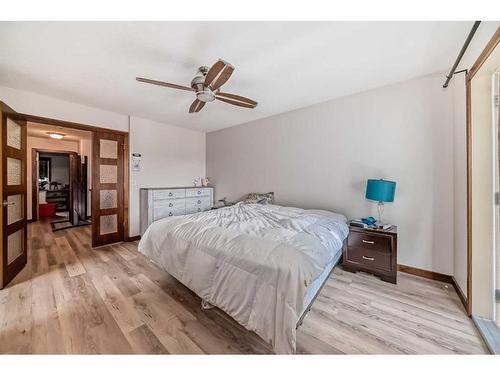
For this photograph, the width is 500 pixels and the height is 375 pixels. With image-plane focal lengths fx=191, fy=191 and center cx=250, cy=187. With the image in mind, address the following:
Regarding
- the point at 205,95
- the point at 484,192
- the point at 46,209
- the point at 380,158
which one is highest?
the point at 205,95

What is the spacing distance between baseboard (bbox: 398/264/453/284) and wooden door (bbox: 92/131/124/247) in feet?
15.2

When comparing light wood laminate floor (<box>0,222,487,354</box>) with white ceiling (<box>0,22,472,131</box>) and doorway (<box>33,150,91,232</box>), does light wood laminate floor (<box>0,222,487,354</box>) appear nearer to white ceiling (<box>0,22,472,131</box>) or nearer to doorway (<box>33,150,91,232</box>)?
white ceiling (<box>0,22,472,131</box>)

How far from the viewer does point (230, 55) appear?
187 centimetres

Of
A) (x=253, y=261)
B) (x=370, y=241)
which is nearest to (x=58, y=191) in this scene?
(x=253, y=261)

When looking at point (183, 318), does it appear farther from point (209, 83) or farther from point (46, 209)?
point (46, 209)

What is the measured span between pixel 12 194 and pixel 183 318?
2.60 meters

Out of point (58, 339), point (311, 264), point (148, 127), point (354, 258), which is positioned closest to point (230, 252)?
point (311, 264)

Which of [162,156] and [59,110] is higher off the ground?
[59,110]

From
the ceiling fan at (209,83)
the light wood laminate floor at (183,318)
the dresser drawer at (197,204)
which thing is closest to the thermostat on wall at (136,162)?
the dresser drawer at (197,204)

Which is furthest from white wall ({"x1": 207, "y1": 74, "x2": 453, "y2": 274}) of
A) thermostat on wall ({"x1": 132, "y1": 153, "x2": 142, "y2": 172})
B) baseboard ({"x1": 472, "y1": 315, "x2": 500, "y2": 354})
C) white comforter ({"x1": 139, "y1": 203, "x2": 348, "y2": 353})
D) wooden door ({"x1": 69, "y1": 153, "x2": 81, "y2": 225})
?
wooden door ({"x1": 69, "y1": 153, "x2": 81, "y2": 225})

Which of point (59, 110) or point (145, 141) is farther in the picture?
point (145, 141)

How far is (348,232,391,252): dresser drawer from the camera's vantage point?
2.22m

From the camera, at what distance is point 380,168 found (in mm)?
2590
